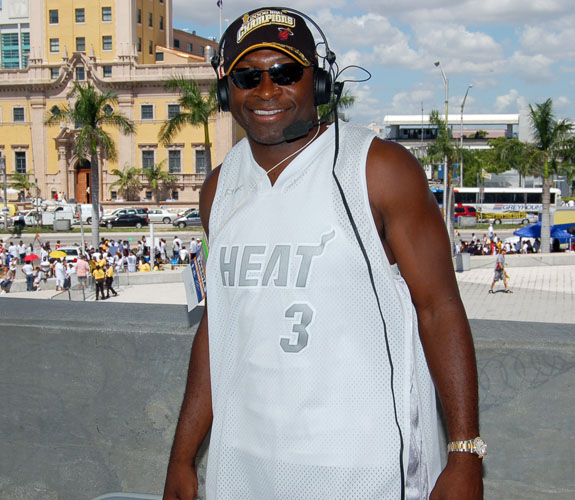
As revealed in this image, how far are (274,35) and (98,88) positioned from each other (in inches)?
2589

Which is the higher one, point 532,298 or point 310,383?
point 310,383

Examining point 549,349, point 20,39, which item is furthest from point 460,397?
point 20,39

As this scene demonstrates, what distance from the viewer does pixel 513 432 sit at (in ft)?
7.82

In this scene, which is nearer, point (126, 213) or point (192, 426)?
point (192, 426)

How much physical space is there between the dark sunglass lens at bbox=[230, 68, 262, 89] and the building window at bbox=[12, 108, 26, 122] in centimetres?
6923

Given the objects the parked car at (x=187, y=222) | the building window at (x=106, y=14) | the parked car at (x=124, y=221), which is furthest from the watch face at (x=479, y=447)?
the building window at (x=106, y=14)

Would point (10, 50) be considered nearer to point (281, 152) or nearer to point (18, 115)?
point (18, 115)

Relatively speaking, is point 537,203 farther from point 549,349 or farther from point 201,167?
point 549,349

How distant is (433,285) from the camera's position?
5.24ft

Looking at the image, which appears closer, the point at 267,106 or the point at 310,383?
the point at 310,383

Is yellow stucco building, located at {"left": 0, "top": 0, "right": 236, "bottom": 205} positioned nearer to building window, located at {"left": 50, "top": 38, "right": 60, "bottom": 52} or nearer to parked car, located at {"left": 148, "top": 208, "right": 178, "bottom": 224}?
building window, located at {"left": 50, "top": 38, "right": 60, "bottom": 52}

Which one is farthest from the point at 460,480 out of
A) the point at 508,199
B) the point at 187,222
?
the point at 508,199

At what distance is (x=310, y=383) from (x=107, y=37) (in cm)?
6918

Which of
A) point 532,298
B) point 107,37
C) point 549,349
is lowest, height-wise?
point 532,298
